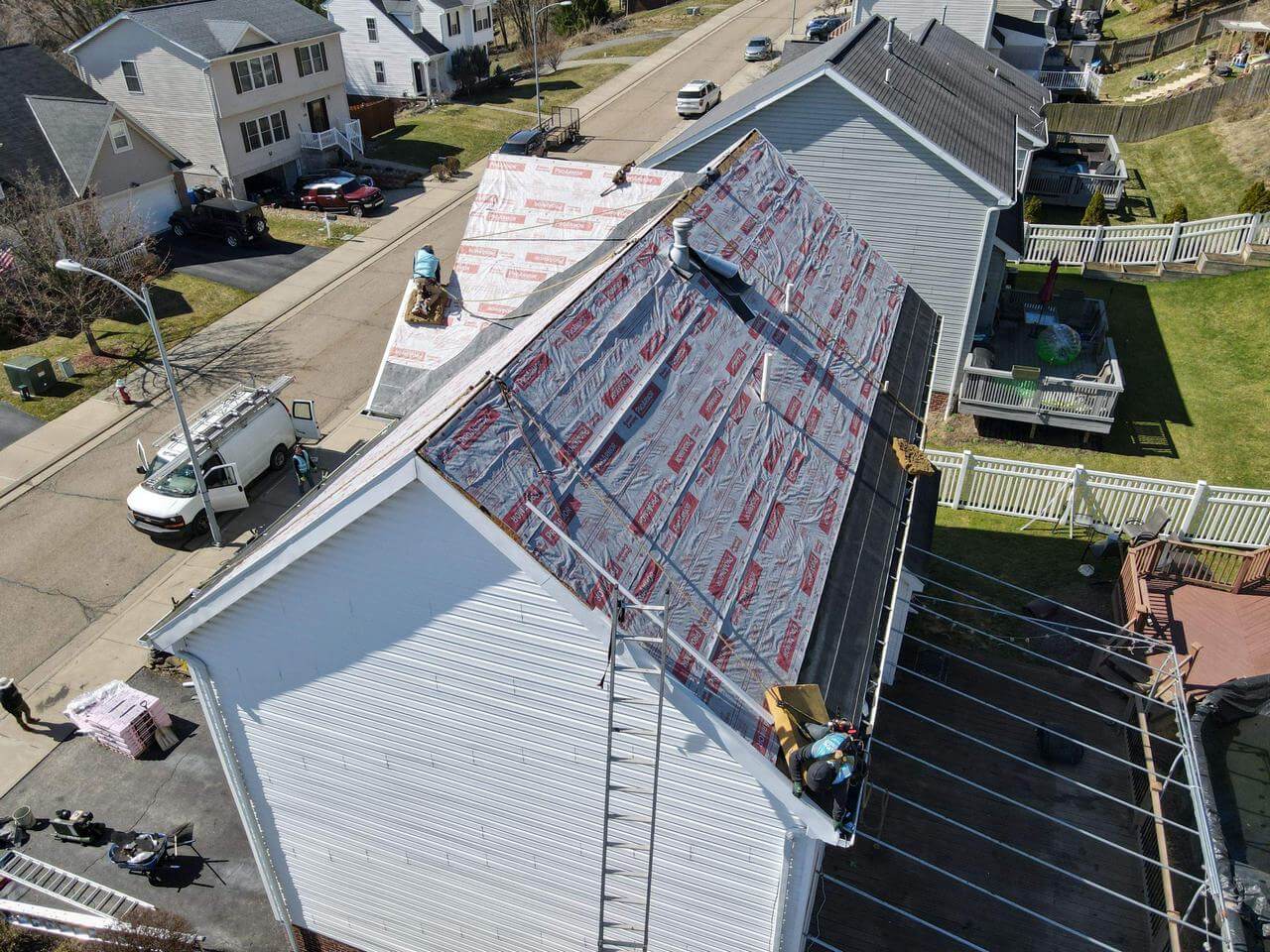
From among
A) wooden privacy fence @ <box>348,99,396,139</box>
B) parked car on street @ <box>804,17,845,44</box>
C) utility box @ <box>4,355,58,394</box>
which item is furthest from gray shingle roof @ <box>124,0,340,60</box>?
parked car on street @ <box>804,17,845,44</box>

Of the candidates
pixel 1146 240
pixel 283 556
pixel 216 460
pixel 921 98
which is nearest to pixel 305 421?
pixel 216 460

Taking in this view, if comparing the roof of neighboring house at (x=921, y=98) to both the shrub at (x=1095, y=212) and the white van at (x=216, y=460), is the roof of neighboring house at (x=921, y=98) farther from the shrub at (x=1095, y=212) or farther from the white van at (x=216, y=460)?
the white van at (x=216, y=460)

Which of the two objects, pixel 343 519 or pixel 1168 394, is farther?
pixel 1168 394

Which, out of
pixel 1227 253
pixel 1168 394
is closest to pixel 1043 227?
pixel 1227 253

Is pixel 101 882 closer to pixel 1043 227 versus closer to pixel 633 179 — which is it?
pixel 633 179

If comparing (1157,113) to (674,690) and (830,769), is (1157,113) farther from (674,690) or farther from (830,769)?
(674,690)

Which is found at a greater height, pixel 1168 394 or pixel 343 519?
pixel 343 519
